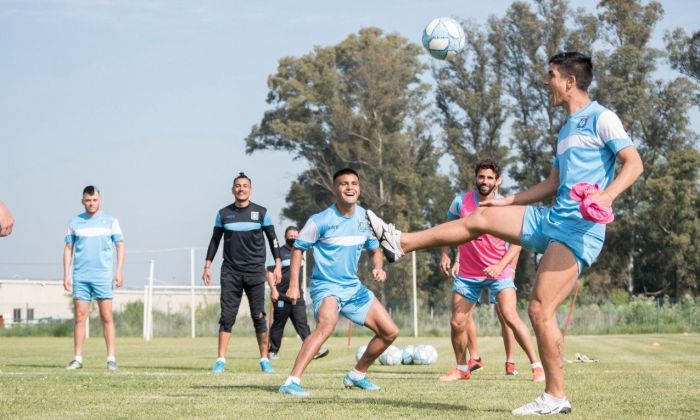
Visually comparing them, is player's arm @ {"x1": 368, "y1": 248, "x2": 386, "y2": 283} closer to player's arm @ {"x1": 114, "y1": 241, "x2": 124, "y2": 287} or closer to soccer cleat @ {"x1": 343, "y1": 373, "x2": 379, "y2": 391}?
soccer cleat @ {"x1": 343, "y1": 373, "x2": 379, "y2": 391}

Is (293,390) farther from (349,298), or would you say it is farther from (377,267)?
(377,267)

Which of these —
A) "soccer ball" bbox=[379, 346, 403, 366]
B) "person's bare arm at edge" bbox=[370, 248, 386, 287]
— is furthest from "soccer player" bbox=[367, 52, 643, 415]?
"soccer ball" bbox=[379, 346, 403, 366]

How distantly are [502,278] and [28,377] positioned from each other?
5056 millimetres

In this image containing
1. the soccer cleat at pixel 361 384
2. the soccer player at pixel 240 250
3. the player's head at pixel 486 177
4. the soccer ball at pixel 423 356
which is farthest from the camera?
the soccer ball at pixel 423 356

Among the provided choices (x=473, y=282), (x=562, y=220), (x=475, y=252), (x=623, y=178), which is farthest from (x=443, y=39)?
(x=623, y=178)

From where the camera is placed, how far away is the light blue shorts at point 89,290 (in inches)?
514

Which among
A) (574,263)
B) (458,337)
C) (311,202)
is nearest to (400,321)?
(311,202)

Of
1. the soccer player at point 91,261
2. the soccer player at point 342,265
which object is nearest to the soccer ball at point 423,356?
the soccer player at point 91,261

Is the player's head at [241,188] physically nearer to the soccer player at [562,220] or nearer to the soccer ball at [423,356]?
the soccer ball at [423,356]

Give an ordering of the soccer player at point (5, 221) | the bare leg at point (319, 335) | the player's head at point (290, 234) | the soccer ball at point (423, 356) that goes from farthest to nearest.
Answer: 1. the player's head at point (290, 234)
2. the soccer ball at point (423, 356)
3. the bare leg at point (319, 335)
4. the soccer player at point (5, 221)

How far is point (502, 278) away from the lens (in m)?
11.0

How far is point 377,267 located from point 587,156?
258 cm

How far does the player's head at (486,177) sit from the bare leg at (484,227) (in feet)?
11.4

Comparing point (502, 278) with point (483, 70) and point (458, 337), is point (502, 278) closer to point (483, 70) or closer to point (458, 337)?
point (458, 337)
